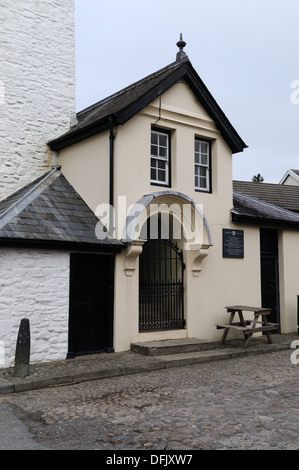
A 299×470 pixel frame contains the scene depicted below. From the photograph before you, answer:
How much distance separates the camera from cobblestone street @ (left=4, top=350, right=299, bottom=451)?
189 inches

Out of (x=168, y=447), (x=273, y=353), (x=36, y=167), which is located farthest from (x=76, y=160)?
(x=168, y=447)

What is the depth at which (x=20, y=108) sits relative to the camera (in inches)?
483

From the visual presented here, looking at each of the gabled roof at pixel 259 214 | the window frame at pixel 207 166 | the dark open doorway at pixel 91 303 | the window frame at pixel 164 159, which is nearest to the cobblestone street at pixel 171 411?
the dark open doorway at pixel 91 303

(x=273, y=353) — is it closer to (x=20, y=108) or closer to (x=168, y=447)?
(x=168, y=447)

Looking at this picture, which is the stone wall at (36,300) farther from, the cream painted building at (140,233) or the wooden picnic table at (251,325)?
the wooden picnic table at (251,325)

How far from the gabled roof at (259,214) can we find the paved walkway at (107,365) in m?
3.43

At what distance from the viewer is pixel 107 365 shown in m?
8.42

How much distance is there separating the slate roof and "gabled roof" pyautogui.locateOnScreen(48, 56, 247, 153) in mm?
1474

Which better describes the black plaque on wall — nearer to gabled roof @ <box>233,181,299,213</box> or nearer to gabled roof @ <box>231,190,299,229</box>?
gabled roof @ <box>231,190,299,229</box>

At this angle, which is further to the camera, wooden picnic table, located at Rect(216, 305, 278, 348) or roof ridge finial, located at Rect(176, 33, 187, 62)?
roof ridge finial, located at Rect(176, 33, 187, 62)

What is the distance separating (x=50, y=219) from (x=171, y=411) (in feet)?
17.0

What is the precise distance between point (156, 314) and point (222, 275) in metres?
2.21

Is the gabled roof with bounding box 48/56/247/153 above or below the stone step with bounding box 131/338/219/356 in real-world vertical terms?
above

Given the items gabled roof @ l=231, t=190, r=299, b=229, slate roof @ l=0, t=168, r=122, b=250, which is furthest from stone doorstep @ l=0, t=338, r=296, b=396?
gabled roof @ l=231, t=190, r=299, b=229
